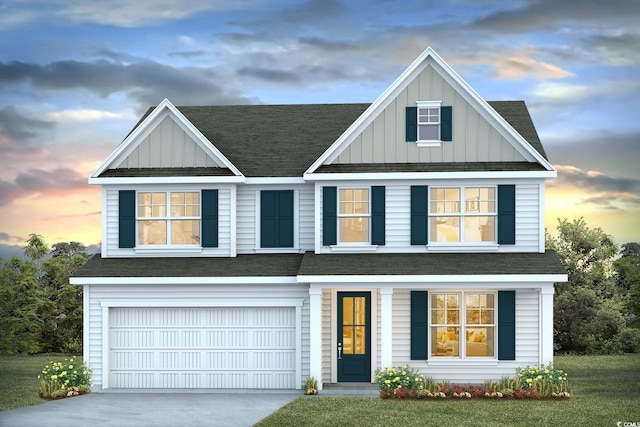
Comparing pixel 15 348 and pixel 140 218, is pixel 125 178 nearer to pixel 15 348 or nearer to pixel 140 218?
pixel 140 218

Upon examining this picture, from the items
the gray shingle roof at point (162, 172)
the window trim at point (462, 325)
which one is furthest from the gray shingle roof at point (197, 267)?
the window trim at point (462, 325)

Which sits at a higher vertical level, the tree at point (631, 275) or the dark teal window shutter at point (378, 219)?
the dark teal window shutter at point (378, 219)

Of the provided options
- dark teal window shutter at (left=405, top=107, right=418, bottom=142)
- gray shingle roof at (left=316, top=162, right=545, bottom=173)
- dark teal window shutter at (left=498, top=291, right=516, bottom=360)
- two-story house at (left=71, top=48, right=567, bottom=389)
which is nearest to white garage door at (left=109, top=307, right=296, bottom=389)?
two-story house at (left=71, top=48, right=567, bottom=389)

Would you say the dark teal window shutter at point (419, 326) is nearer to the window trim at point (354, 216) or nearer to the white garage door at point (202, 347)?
the window trim at point (354, 216)

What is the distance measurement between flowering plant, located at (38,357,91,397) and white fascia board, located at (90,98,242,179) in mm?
5703

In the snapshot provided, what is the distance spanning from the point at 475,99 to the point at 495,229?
3831 millimetres

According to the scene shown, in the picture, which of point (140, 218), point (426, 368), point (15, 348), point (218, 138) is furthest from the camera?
point (15, 348)

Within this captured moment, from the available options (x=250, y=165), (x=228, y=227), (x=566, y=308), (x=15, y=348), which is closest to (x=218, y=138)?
(x=250, y=165)

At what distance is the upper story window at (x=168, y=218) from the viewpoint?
80.0 feet

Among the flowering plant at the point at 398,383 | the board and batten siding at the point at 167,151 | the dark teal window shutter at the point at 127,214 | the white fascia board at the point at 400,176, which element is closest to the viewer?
the flowering plant at the point at 398,383

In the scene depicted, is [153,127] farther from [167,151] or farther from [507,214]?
[507,214]

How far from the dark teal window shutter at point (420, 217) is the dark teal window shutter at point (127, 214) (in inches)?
331

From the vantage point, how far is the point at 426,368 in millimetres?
22906

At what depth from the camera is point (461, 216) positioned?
23.5 meters
